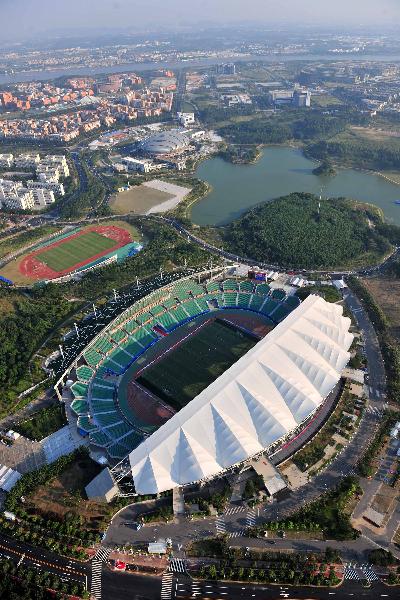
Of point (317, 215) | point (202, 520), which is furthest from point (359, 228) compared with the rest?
point (202, 520)

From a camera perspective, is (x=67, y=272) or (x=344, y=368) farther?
(x=67, y=272)

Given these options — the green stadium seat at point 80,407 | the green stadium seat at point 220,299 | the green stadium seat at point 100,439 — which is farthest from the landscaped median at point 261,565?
the green stadium seat at point 220,299

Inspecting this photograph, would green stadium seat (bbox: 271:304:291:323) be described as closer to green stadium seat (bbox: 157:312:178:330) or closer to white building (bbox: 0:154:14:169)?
green stadium seat (bbox: 157:312:178:330)

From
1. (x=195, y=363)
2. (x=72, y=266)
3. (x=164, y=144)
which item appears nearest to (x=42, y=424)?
(x=195, y=363)

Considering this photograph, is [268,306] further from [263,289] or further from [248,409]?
[248,409]

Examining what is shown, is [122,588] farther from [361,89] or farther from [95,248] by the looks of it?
[361,89]

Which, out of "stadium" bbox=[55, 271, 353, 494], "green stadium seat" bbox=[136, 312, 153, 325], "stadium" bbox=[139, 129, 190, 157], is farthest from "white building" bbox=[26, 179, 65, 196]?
"green stadium seat" bbox=[136, 312, 153, 325]
